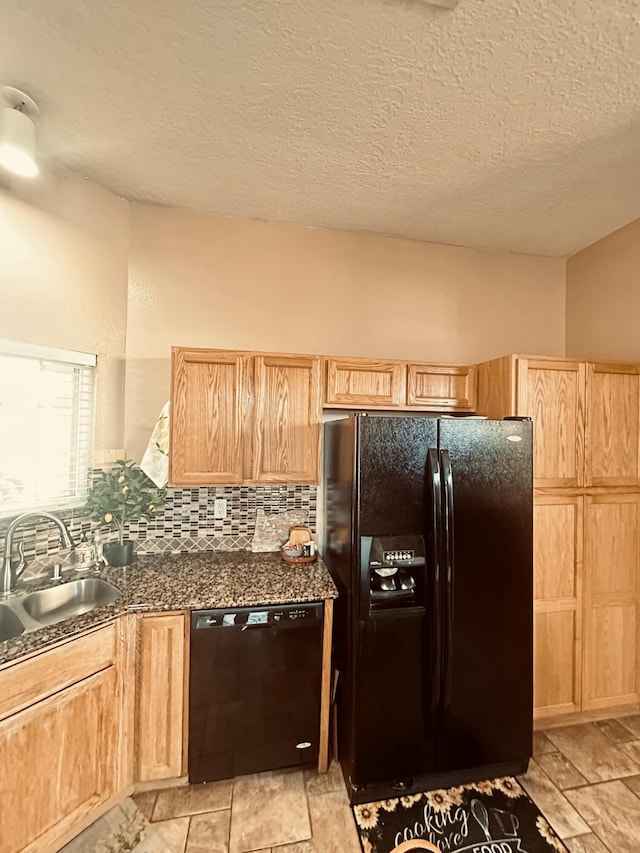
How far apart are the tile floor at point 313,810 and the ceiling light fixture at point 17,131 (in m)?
2.77

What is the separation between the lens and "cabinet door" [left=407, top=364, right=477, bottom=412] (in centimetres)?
235

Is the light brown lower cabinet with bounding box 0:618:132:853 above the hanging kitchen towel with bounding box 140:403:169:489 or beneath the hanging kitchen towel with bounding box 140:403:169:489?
beneath

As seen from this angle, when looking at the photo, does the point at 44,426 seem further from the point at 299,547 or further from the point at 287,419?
the point at 299,547

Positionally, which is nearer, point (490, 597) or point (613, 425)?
point (490, 597)

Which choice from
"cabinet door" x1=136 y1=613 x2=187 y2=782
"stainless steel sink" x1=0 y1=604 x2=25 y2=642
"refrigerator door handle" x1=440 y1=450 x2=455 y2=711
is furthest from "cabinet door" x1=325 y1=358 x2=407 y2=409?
"stainless steel sink" x1=0 y1=604 x2=25 y2=642

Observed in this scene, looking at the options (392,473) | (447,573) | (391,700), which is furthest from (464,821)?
(392,473)

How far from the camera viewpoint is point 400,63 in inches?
55.3

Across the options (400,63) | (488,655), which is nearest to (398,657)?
(488,655)

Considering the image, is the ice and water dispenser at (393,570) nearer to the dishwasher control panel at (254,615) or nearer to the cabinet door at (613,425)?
the dishwasher control panel at (254,615)

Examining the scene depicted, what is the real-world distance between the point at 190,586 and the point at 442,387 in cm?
180

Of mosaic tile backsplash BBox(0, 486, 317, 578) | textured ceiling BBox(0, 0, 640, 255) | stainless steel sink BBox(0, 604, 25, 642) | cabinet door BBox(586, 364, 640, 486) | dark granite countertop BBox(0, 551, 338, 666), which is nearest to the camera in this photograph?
textured ceiling BBox(0, 0, 640, 255)

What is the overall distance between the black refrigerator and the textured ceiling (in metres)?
1.29

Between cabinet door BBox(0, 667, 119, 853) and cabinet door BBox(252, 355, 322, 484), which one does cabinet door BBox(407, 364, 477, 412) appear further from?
cabinet door BBox(0, 667, 119, 853)

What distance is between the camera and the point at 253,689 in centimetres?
179
